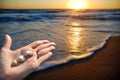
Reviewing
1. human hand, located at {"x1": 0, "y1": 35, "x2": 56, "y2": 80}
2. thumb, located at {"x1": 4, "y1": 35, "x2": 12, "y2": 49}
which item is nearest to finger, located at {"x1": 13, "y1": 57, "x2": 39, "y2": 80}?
human hand, located at {"x1": 0, "y1": 35, "x2": 56, "y2": 80}

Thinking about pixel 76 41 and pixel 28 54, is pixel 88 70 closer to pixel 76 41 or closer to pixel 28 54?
pixel 76 41

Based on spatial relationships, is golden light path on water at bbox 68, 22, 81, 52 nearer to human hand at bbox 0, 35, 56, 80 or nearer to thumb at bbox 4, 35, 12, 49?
human hand at bbox 0, 35, 56, 80

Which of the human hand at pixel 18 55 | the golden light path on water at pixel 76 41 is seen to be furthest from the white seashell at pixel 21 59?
the golden light path on water at pixel 76 41

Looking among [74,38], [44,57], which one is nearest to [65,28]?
[74,38]

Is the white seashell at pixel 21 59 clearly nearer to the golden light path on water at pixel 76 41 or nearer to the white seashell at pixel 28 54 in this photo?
the white seashell at pixel 28 54

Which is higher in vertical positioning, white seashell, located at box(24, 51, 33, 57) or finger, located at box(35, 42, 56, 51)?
finger, located at box(35, 42, 56, 51)

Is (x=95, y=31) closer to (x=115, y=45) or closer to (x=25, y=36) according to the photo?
(x=115, y=45)
